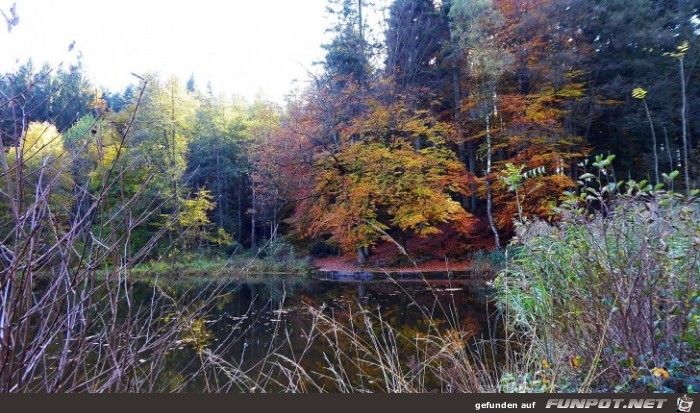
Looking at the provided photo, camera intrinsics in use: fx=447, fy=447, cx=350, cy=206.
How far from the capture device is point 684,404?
1221 millimetres

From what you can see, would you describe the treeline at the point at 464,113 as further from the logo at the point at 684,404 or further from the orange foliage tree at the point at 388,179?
the logo at the point at 684,404

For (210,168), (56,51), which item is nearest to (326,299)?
(56,51)

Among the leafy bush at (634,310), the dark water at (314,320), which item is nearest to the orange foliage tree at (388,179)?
the dark water at (314,320)

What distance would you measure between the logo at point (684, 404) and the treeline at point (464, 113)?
9.34m

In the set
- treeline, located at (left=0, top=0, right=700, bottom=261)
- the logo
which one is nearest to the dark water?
the logo

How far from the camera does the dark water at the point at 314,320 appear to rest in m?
3.35

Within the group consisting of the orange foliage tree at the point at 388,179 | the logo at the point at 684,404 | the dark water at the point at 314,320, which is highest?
the orange foliage tree at the point at 388,179

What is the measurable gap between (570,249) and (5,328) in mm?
2354

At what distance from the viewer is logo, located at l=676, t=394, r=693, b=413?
1.21 m

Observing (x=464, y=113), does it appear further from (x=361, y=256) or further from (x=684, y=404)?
(x=684, y=404)

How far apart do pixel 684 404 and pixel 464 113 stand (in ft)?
47.3

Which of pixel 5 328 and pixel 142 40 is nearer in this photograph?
pixel 5 328

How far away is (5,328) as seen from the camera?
3.13 ft

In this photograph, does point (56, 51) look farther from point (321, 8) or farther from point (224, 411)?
point (321, 8)
